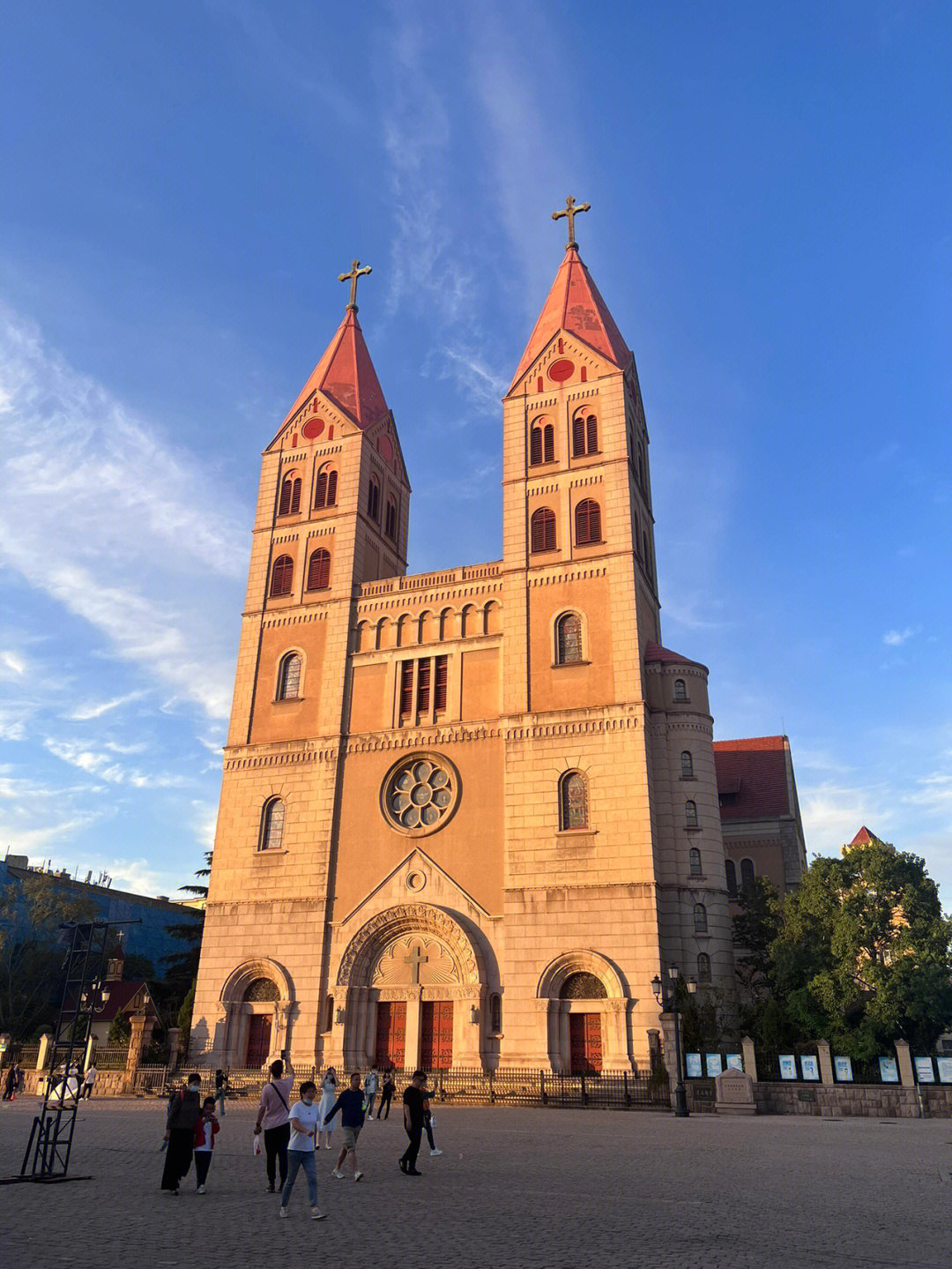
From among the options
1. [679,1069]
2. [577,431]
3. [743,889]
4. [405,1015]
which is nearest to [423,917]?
[405,1015]

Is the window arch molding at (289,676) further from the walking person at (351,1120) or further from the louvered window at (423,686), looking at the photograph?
the walking person at (351,1120)

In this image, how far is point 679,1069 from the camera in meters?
26.9

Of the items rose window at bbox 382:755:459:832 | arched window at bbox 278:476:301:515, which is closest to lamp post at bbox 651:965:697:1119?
rose window at bbox 382:755:459:832

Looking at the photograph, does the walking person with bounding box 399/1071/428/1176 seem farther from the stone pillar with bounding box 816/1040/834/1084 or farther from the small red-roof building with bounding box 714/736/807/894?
the small red-roof building with bounding box 714/736/807/894

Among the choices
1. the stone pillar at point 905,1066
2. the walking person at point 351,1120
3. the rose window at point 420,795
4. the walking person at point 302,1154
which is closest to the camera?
the walking person at point 302,1154

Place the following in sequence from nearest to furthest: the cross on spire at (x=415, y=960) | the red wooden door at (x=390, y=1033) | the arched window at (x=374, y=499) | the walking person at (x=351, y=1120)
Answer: the walking person at (x=351, y=1120)
the red wooden door at (x=390, y=1033)
the cross on spire at (x=415, y=960)
the arched window at (x=374, y=499)

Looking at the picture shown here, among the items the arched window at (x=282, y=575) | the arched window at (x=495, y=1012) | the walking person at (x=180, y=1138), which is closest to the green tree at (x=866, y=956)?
the arched window at (x=495, y=1012)

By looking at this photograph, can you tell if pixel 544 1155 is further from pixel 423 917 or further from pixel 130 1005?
pixel 130 1005

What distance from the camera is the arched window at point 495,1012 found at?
33.4m

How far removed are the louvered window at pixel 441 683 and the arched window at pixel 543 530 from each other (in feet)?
20.4

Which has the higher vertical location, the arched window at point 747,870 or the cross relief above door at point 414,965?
the arched window at point 747,870

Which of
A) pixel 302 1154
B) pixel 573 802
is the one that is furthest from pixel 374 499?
pixel 302 1154

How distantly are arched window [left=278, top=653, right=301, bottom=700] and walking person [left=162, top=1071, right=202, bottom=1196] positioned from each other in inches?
1184

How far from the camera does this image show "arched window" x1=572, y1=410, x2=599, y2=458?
42.2 meters
